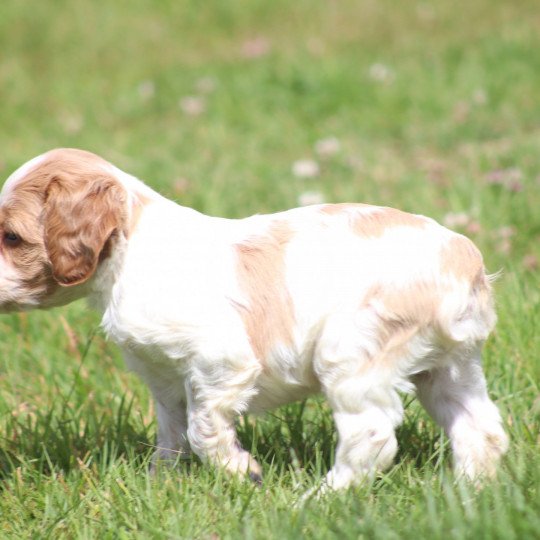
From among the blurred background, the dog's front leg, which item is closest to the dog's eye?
A: the dog's front leg

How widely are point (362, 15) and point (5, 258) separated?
9.10 m

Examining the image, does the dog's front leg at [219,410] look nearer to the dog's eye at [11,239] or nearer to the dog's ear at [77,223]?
the dog's ear at [77,223]

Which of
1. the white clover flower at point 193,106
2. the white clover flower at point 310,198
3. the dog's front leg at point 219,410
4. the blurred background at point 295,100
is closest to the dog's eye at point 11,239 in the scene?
the dog's front leg at point 219,410

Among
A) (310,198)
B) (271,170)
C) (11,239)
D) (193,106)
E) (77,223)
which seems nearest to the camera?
(77,223)

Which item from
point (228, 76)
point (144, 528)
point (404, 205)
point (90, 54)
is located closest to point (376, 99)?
point (228, 76)

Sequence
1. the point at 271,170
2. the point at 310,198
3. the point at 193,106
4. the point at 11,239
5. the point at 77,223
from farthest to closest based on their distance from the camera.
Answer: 1. the point at 193,106
2. the point at 271,170
3. the point at 310,198
4. the point at 11,239
5. the point at 77,223

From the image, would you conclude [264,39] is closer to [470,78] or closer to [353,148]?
[470,78]

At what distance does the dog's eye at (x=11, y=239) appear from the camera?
3.01 m

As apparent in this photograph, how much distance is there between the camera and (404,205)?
554 cm

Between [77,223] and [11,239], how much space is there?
26cm

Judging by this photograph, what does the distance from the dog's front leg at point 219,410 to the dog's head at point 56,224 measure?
0.50 meters

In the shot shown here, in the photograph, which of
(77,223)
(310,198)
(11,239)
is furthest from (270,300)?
(310,198)

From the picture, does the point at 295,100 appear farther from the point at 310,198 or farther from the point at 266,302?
the point at 266,302

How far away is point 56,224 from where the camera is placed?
115 inches
